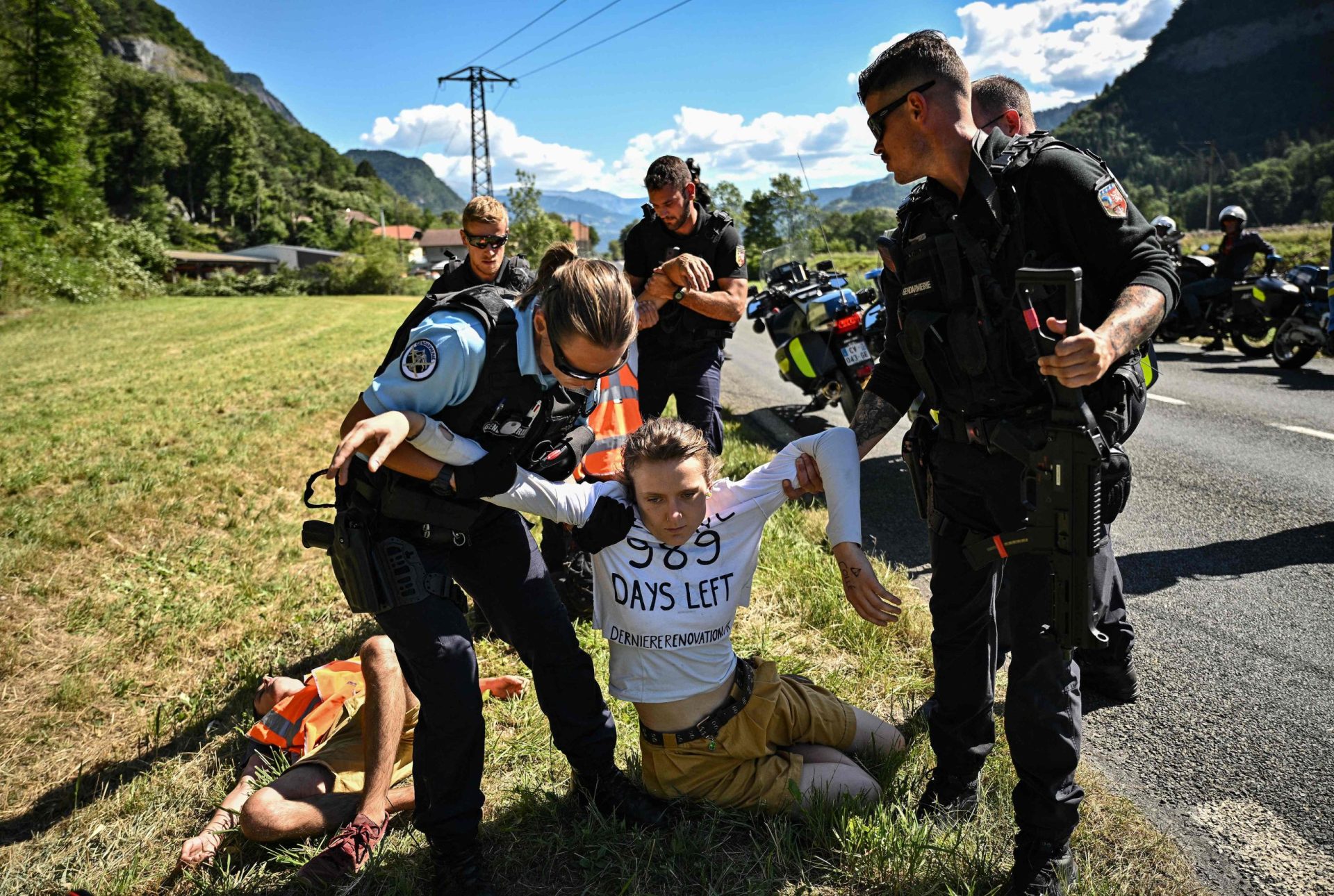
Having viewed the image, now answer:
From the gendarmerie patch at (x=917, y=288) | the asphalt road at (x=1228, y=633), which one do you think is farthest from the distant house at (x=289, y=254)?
the gendarmerie patch at (x=917, y=288)

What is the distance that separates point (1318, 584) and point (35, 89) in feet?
148

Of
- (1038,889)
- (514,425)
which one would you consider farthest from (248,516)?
(1038,889)

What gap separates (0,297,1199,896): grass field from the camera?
243cm

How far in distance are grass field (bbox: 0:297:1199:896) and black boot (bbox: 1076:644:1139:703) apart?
63 centimetres

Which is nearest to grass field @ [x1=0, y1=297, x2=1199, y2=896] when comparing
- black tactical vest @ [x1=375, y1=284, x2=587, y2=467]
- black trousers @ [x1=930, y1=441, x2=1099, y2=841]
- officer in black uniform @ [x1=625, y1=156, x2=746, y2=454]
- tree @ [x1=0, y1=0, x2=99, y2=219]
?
black trousers @ [x1=930, y1=441, x2=1099, y2=841]

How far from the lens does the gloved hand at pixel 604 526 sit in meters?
2.69

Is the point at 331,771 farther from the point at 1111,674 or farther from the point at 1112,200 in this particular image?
the point at 1112,200

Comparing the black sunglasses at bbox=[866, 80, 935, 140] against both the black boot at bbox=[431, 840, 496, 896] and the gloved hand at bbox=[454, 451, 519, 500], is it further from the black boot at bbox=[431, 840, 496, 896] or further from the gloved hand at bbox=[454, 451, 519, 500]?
the black boot at bbox=[431, 840, 496, 896]

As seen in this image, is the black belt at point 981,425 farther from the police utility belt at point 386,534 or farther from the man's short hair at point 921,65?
the police utility belt at point 386,534

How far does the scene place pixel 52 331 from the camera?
2112 cm

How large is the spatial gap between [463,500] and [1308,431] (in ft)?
24.4

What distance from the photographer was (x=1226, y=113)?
14662cm

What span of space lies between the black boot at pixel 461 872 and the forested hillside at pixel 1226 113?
383 ft

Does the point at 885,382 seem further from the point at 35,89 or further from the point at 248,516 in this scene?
the point at 35,89
